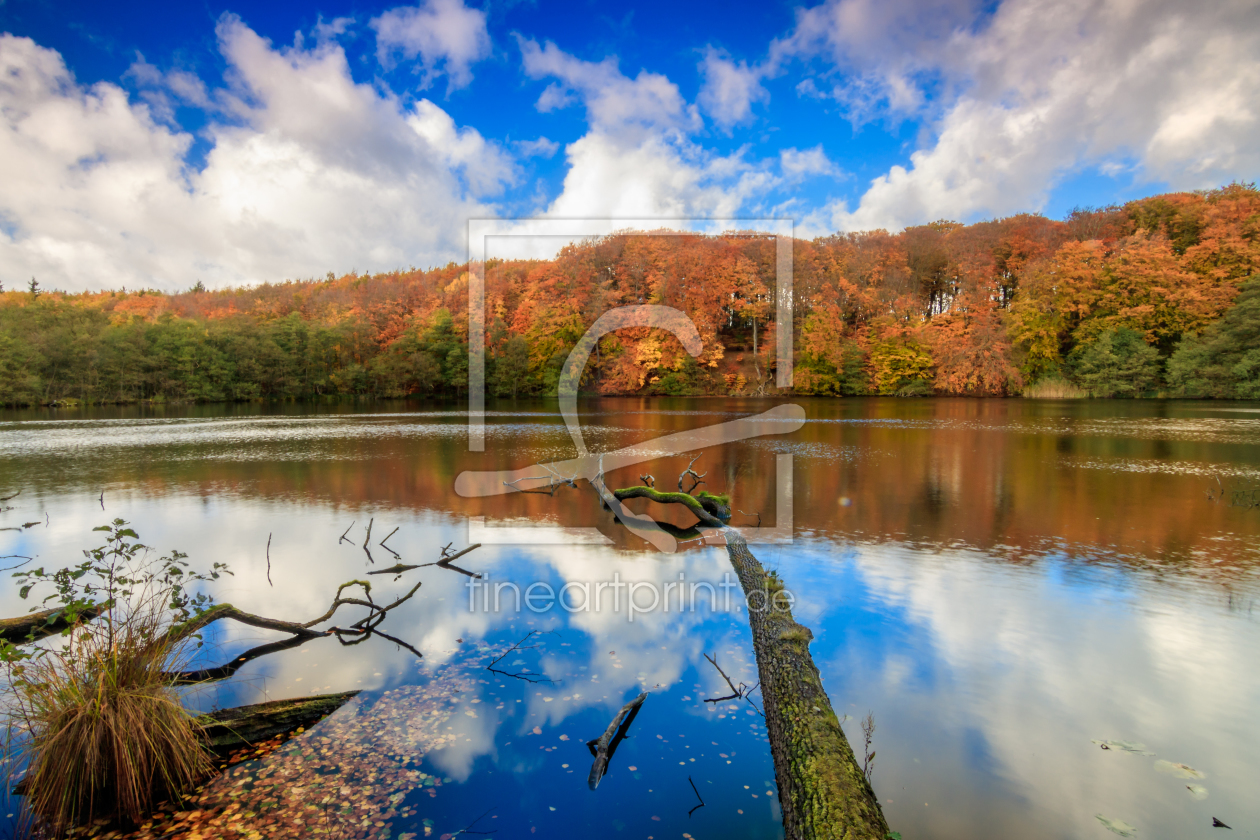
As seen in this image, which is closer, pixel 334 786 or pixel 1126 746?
pixel 334 786

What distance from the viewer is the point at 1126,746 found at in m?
4.18

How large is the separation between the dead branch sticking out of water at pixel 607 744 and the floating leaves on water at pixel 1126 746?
10.6 feet

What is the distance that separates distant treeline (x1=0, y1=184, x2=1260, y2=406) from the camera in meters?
41.1

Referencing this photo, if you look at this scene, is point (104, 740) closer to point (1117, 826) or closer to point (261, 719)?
point (261, 719)

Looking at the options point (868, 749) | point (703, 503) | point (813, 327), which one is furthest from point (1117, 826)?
point (813, 327)

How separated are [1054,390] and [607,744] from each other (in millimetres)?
50614

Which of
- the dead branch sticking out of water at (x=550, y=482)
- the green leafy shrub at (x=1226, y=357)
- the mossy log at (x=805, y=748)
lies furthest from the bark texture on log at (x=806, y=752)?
the green leafy shrub at (x=1226, y=357)

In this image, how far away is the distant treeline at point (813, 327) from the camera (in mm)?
41094

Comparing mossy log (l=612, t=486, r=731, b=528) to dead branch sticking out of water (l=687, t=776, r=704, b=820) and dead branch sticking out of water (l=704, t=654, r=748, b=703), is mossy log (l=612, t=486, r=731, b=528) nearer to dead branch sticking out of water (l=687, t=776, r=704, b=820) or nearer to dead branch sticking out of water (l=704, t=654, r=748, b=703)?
dead branch sticking out of water (l=704, t=654, r=748, b=703)

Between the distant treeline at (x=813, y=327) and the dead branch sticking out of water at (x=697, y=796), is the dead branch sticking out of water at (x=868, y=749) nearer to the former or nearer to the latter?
the dead branch sticking out of water at (x=697, y=796)

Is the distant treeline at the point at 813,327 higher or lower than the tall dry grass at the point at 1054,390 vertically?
higher

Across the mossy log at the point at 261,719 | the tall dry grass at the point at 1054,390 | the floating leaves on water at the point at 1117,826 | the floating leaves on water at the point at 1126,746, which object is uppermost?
the tall dry grass at the point at 1054,390

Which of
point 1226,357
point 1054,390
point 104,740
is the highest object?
point 1226,357

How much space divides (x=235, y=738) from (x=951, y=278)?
58.6m
